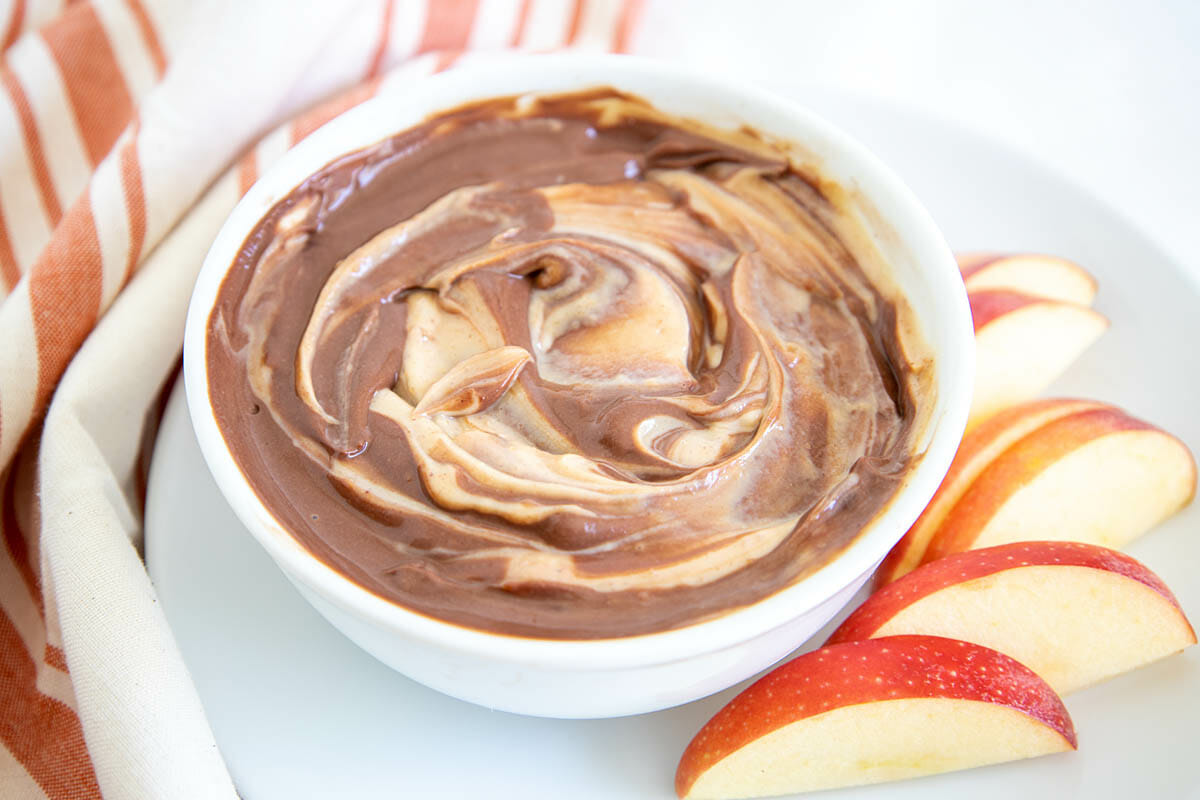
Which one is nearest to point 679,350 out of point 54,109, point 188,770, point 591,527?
point 591,527

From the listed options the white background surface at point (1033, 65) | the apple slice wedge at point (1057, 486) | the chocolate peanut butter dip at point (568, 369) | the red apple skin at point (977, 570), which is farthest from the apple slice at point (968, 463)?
the white background surface at point (1033, 65)

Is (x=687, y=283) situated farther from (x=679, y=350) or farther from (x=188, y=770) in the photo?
(x=188, y=770)

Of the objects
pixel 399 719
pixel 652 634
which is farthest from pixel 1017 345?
pixel 399 719

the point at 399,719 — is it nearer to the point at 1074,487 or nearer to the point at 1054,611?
the point at 1054,611

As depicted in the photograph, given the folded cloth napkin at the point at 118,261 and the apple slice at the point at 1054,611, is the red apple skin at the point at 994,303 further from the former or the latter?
A: the folded cloth napkin at the point at 118,261

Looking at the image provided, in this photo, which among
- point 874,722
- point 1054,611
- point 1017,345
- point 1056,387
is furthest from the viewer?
point 1056,387

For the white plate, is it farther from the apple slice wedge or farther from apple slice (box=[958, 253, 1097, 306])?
apple slice (box=[958, 253, 1097, 306])
